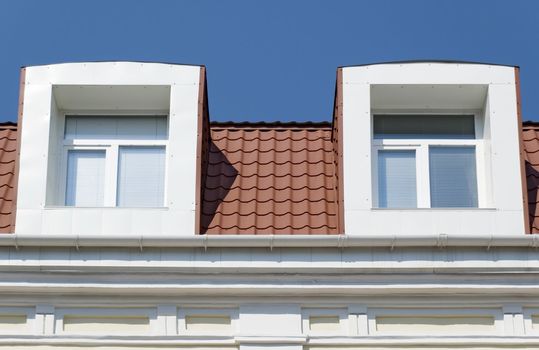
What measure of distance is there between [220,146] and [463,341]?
4151 millimetres

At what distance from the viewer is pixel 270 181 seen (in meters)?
15.3

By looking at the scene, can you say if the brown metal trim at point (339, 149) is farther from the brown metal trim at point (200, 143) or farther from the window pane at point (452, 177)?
the brown metal trim at point (200, 143)

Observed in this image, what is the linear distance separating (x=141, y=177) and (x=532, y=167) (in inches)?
176

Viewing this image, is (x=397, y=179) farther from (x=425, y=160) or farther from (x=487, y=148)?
(x=487, y=148)

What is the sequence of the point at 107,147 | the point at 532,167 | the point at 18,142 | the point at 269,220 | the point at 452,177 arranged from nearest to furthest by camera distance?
1. the point at 269,220
2. the point at 18,142
3. the point at 452,177
4. the point at 107,147
5. the point at 532,167

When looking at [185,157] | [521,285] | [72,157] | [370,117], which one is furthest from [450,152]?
[72,157]

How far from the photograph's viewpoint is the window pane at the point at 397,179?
14.9 m

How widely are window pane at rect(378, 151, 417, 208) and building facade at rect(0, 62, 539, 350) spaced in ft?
0.06

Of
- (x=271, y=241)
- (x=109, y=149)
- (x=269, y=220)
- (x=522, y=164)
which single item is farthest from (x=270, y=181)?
(x=522, y=164)

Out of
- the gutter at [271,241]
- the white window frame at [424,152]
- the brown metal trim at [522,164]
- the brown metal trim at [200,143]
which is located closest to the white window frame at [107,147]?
the brown metal trim at [200,143]

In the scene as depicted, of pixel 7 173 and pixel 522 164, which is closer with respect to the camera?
pixel 522 164

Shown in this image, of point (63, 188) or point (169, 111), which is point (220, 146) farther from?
point (63, 188)

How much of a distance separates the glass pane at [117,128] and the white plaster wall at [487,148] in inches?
87.6

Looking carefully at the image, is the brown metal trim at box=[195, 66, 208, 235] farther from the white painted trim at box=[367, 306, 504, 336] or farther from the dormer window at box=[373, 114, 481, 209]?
the white painted trim at box=[367, 306, 504, 336]
